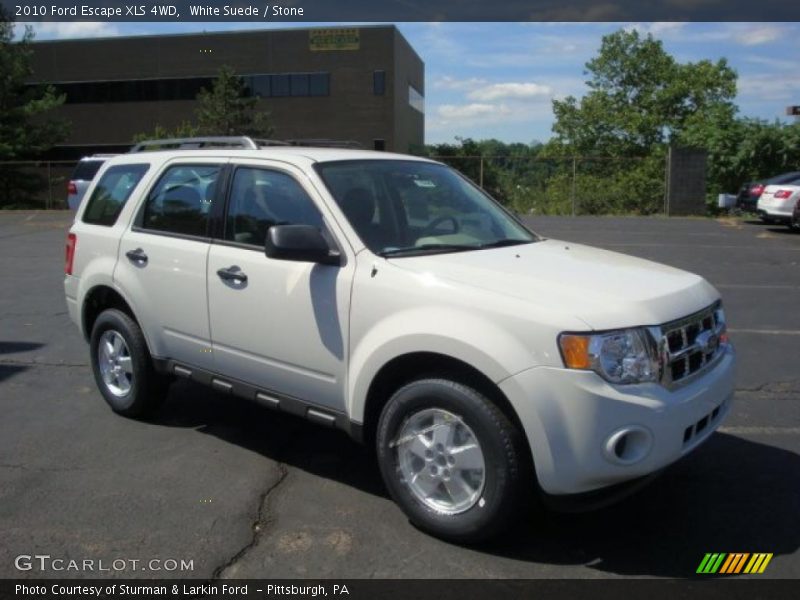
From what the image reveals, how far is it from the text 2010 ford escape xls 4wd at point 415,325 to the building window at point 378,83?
156 feet

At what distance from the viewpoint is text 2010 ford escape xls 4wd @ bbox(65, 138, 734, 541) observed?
322 cm

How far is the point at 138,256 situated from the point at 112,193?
2.66 feet

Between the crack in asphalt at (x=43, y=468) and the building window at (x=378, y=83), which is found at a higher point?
the building window at (x=378, y=83)

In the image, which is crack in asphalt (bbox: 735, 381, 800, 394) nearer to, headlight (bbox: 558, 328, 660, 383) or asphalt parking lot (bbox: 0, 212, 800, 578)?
asphalt parking lot (bbox: 0, 212, 800, 578)

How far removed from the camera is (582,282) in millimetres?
3596

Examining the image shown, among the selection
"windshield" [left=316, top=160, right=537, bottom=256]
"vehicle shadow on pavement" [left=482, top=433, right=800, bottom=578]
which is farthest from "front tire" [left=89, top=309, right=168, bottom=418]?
"vehicle shadow on pavement" [left=482, top=433, right=800, bottom=578]

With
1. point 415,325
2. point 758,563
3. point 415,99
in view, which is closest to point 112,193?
point 415,325

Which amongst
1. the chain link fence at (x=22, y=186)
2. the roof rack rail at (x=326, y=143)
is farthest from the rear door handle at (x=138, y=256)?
the chain link fence at (x=22, y=186)

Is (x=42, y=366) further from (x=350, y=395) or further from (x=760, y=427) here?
(x=760, y=427)

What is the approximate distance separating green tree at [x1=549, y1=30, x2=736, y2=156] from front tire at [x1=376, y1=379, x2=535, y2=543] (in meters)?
46.0

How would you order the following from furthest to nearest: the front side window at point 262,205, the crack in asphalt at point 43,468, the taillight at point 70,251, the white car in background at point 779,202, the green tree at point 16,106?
the green tree at point 16,106, the white car in background at point 779,202, the taillight at point 70,251, the crack in asphalt at point 43,468, the front side window at point 262,205

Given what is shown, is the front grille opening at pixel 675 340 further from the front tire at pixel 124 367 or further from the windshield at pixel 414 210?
the front tire at pixel 124 367

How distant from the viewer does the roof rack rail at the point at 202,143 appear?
16.6ft

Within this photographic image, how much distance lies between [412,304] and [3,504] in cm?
240
